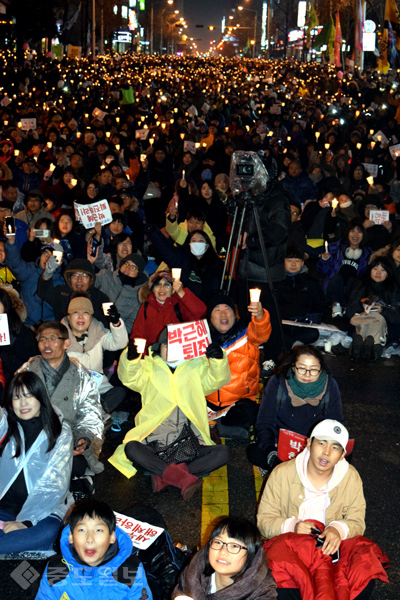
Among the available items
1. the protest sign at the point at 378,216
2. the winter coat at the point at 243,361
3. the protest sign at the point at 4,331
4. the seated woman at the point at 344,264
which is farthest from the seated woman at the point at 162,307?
the protest sign at the point at 378,216

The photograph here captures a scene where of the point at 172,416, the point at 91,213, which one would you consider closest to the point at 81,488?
the point at 172,416

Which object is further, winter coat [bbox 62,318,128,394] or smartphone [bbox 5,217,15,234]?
smartphone [bbox 5,217,15,234]

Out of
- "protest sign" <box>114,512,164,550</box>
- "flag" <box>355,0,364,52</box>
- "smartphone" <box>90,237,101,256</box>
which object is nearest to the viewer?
"protest sign" <box>114,512,164,550</box>

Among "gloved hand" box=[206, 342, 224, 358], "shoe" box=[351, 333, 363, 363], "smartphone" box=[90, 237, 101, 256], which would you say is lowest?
"shoe" box=[351, 333, 363, 363]

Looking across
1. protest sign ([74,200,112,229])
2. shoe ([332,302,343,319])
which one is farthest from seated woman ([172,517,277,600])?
protest sign ([74,200,112,229])

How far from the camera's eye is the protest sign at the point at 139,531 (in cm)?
465

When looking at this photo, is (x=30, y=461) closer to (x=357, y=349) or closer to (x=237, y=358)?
(x=237, y=358)

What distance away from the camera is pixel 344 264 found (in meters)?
10.2

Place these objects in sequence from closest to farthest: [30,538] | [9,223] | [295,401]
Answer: [30,538] < [295,401] < [9,223]

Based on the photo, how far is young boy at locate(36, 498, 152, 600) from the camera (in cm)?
395

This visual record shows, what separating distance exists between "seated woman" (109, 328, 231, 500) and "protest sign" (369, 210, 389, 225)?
5.87 metres

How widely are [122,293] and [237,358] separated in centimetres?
205

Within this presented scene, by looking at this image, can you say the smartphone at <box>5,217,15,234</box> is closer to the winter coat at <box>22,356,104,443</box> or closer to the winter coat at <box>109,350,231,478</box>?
the winter coat at <box>22,356,104,443</box>

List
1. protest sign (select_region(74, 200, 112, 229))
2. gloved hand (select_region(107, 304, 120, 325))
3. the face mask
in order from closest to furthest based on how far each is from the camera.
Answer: gloved hand (select_region(107, 304, 120, 325)), the face mask, protest sign (select_region(74, 200, 112, 229))
